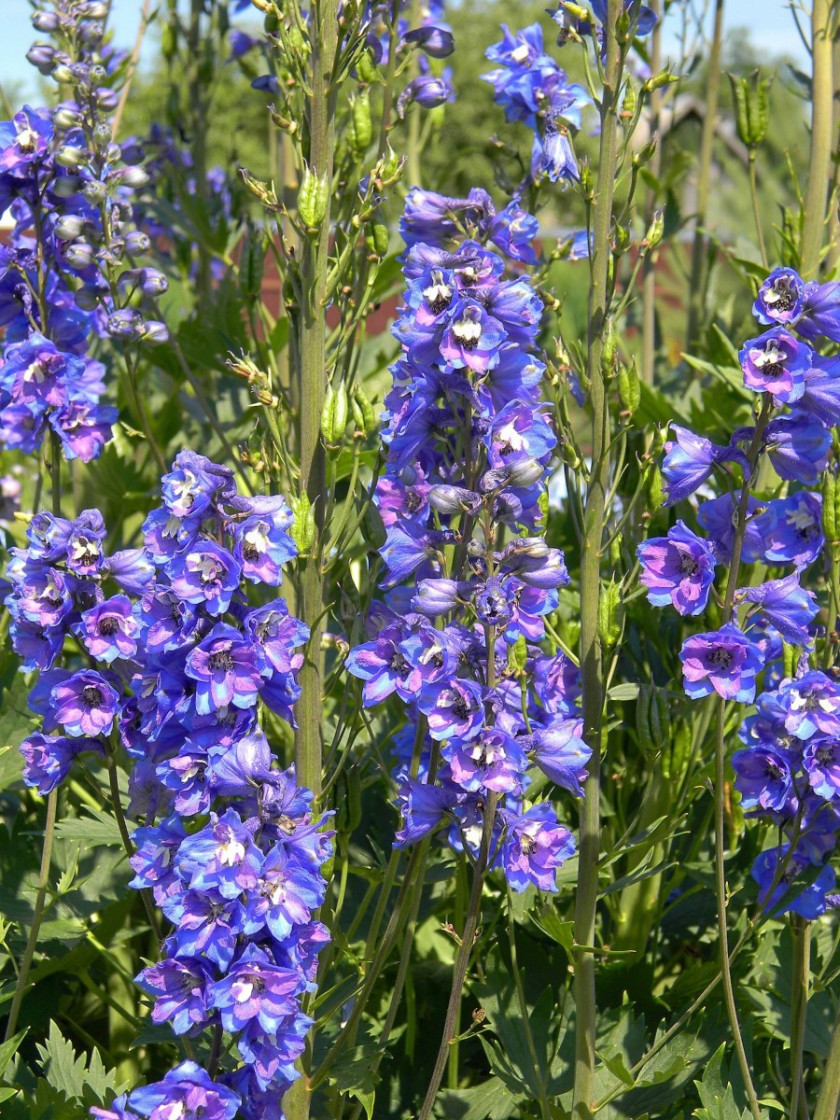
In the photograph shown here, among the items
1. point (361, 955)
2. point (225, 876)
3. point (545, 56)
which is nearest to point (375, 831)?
point (361, 955)

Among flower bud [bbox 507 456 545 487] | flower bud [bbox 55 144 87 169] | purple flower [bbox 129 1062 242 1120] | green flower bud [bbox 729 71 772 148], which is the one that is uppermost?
green flower bud [bbox 729 71 772 148]

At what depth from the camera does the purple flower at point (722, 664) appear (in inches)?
66.8

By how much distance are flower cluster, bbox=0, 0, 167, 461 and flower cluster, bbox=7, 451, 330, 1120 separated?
2.52 feet

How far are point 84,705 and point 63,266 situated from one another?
1.01m

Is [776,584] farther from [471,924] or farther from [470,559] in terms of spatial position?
[471,924]

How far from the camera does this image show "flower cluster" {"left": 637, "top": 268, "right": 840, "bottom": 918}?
5.60ft

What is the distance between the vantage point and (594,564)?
1.95m

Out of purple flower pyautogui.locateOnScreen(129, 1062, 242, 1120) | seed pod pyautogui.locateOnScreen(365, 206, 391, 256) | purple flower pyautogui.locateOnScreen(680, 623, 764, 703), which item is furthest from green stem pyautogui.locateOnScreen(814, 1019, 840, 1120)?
seed pod pyautogui.locateOnScreen(365, 206, 391, 256)

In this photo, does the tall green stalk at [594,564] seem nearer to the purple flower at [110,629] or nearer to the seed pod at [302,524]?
the seed pod at [302,524]

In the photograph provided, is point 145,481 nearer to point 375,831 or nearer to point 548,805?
point 375,831

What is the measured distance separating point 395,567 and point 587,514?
1.25 ft

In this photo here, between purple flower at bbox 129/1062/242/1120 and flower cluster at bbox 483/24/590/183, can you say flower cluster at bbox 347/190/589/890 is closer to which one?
purple flower at bbox 129/1062/242/1120

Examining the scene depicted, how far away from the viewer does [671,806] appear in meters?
A: 2.30

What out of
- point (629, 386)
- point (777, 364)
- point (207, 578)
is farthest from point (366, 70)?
point (207, 578)
